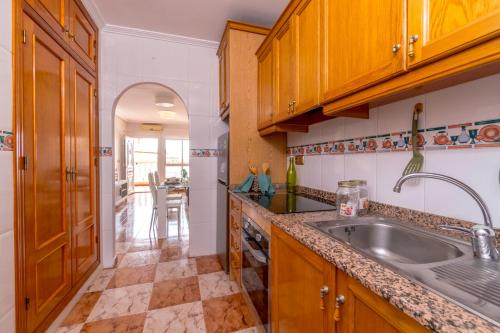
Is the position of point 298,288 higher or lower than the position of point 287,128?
lower

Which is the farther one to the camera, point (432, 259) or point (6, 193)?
point (6, 193)

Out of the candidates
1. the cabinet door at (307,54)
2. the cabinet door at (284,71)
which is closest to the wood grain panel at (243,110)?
the cabinet door at (284,71)

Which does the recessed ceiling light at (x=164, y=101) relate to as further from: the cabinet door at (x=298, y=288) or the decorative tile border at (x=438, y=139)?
the cabinet door at (x=298, y=288)

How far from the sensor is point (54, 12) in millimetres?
1492

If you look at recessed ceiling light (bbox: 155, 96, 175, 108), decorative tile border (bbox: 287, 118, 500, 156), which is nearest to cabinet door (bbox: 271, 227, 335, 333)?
decorative tile border (bbox: 287, 118, 500, 156)

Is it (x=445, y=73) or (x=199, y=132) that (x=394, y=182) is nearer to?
(x=445, y=73)

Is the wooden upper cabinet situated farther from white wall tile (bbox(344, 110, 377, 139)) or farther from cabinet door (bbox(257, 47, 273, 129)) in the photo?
white wall tile (bbox(344, 110, 377, 139))

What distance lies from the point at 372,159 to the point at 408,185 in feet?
0.83

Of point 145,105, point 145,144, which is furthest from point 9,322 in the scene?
point 145,144

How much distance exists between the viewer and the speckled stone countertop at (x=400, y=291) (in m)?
0.40

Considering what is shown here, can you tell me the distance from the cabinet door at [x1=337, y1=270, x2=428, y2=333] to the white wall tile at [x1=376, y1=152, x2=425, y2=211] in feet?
2.06

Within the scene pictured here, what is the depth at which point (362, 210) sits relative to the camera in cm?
122

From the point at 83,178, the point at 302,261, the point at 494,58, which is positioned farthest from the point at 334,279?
the point at 83,178

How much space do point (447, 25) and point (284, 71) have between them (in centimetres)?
109
